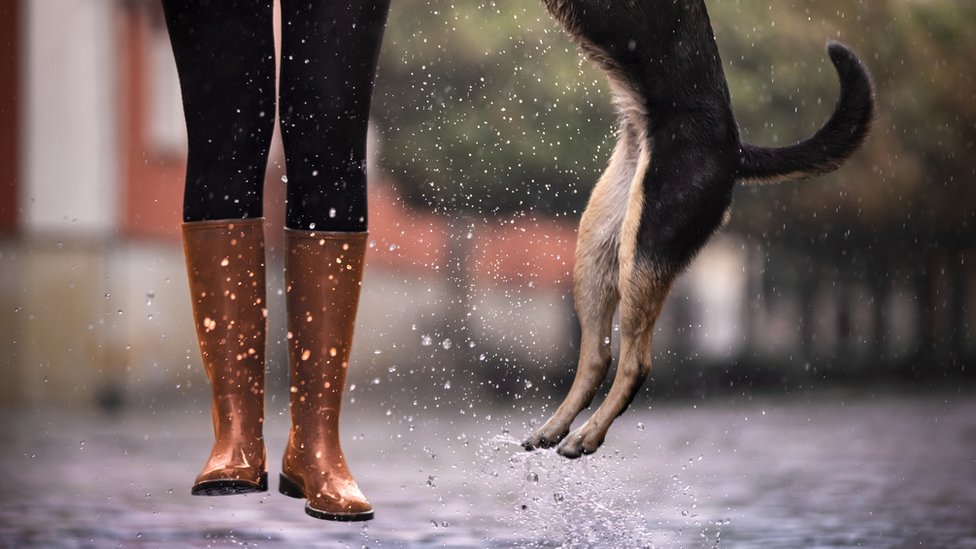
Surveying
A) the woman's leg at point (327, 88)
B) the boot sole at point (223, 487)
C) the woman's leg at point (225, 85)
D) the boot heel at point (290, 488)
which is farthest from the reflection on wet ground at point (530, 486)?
the woman's leg at point (225, 85)

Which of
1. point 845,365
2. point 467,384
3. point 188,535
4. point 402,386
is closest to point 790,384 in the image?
point 845,365

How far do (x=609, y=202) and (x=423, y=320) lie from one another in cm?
1250

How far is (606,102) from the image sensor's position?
14312mm

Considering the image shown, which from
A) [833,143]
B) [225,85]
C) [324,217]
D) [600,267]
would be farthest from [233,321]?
[833,143]

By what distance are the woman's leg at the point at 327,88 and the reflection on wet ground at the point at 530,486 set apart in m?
0.68

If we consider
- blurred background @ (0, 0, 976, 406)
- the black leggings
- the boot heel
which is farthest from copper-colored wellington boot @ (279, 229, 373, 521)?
blurred background @ (0, 0, 976, 406)

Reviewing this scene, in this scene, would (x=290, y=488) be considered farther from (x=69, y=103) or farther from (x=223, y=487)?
(x=69, y=103)

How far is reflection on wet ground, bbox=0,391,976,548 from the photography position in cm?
446

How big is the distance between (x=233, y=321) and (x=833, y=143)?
5.02 feet

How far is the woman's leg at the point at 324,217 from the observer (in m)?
3.32

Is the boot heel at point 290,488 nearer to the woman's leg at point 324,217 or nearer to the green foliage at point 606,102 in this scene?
the woman's leg at point 324,217

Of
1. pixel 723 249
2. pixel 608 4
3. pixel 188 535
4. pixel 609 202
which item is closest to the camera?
pixel 608 4

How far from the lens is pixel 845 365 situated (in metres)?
22.3

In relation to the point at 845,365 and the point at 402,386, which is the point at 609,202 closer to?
the point at 402,386
